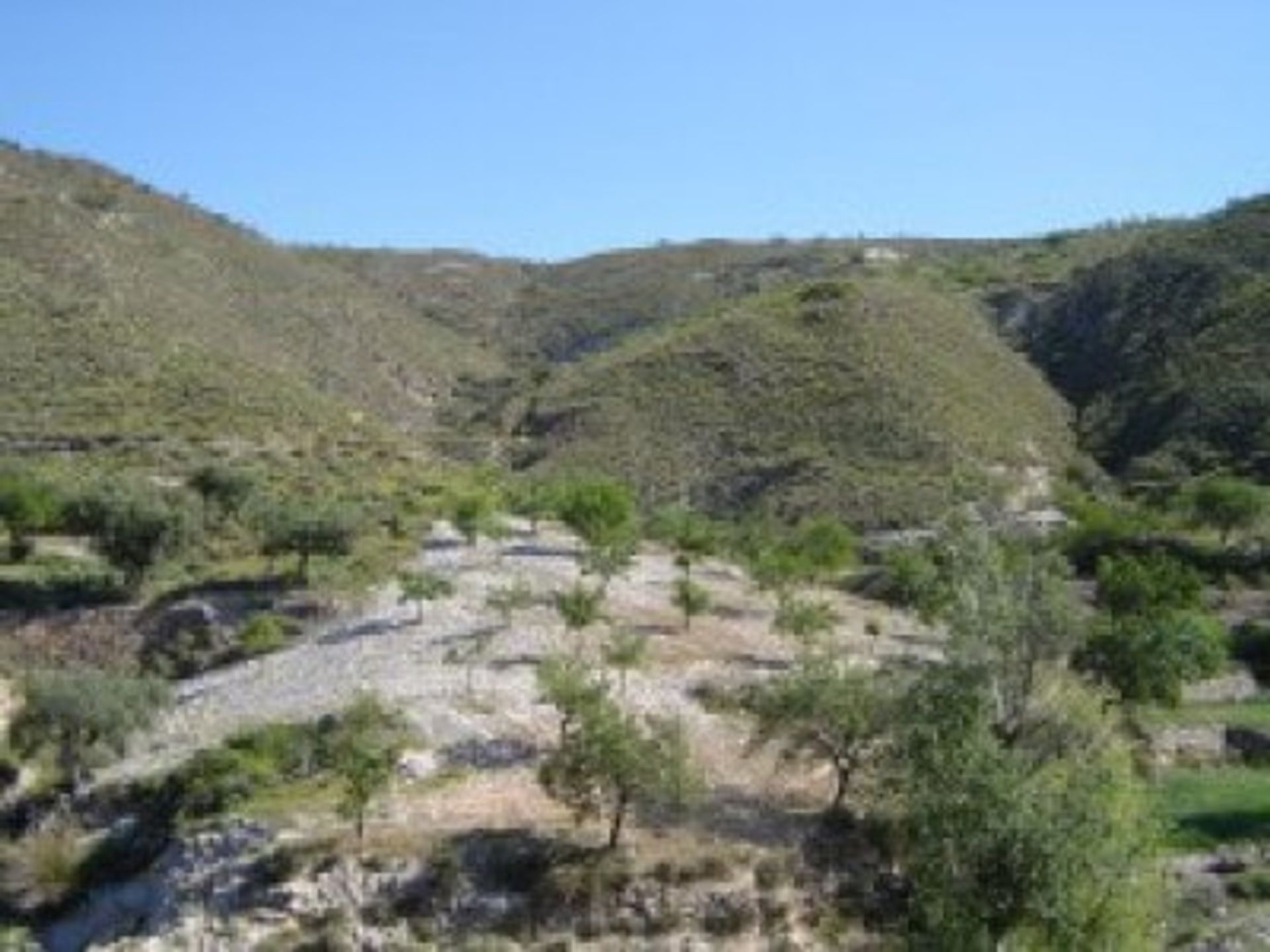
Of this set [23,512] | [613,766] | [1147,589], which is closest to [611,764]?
[613,766]

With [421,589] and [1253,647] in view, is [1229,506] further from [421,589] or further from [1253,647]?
[421,589]

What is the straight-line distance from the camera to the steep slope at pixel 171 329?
122125 millimetres

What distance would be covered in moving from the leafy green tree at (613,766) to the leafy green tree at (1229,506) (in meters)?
58.6

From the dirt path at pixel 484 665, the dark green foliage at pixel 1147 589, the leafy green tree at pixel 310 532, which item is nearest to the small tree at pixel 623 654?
the dirt path at pixel 484 665

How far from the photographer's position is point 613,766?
48094 mm

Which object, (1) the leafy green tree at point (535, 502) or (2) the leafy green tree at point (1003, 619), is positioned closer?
(2) the leafy green tree at point (1003, 619)

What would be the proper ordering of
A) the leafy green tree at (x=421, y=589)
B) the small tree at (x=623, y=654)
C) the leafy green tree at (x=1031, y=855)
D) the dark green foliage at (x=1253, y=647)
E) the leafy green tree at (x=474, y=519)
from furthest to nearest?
the leafy green tree at (x=474, y=519), the dark green foliage at (x=1253, y=647), the leafy green tree at (x=421, y=589), the small tree at (x=623, y=654), the leafy green tree at (x=1031, y=855)

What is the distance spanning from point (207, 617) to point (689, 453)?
64.0 meters

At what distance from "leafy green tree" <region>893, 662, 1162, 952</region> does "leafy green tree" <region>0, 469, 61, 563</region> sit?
5904 cm

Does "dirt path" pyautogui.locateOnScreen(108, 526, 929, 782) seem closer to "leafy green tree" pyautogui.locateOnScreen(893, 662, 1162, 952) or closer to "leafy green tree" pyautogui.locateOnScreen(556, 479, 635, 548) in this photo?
"leafy green tree" pyautogui.locateOnScreen(556, 479, 635, 548)

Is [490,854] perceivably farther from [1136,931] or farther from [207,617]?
[207,617]

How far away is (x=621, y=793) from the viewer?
48.9m

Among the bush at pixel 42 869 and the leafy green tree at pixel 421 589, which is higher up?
the leafy green tree at pixel 421 589

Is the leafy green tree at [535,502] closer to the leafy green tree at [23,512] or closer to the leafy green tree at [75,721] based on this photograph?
the leafy green tree at [23,512]
